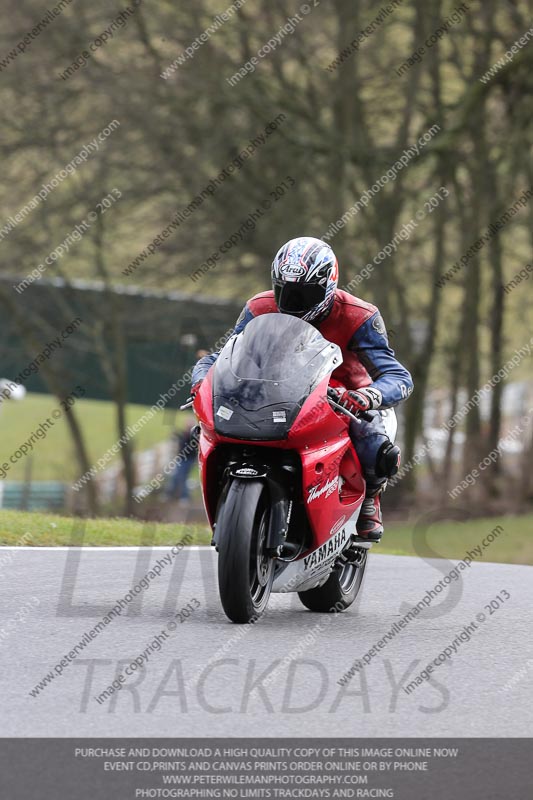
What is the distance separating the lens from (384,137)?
27281 millimetres

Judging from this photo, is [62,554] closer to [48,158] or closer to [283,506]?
[283,506]

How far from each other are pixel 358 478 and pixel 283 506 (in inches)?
31.3

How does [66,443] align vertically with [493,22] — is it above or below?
below

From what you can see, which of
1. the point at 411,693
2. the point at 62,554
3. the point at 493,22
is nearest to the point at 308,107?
the point at 493,22

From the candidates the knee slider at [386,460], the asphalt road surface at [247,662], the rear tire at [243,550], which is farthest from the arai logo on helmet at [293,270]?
the asphalt road surface at [247,662]

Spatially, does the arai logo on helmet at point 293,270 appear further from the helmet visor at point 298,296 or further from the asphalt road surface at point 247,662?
the asphalt road surface at point 247,662

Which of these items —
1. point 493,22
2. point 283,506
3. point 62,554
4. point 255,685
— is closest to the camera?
point 255,685

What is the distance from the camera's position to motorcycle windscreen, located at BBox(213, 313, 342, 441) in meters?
6.64

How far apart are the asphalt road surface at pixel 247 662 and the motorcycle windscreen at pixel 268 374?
0.98 m

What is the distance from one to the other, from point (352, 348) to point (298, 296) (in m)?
0.56

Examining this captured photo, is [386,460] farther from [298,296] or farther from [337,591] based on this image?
[298,296]

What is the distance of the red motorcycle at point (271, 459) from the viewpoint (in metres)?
6.53

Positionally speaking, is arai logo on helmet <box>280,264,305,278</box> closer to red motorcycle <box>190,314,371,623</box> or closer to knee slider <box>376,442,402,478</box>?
red motorcycle <box>190,314,371,623</box>
